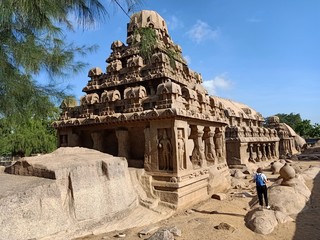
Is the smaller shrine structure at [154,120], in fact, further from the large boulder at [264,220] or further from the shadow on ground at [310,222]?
the shadow on ground at [310,222]

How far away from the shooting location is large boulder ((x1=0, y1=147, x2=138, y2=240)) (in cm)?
420

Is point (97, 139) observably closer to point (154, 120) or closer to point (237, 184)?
point (154, 120)

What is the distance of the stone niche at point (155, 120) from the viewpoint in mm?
7633

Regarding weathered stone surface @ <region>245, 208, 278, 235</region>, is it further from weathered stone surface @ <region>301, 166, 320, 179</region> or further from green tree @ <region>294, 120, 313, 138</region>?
green tree @ <region>294, 120, 313, 138</region>

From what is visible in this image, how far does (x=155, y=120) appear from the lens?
25.8 ft

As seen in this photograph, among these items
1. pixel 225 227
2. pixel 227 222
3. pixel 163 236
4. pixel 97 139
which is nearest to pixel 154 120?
pixel 97 139

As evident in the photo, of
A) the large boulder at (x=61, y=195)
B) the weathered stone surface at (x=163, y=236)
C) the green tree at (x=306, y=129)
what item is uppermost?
the green tree at (x=306, y=129)

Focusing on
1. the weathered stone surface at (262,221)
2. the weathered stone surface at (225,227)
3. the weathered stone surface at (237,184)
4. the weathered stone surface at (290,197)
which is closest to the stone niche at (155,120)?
the weathered stone surface at (237,184)

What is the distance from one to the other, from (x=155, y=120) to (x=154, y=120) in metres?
0.03

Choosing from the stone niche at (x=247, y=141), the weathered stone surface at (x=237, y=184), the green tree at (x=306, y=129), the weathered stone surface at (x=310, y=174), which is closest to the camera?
the weathered stone surface at (x=237, y=184)

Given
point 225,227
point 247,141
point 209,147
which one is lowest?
point 225,227

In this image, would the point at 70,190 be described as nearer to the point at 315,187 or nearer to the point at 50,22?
the point at 50,22

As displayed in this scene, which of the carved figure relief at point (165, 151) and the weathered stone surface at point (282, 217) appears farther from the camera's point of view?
the carved figure relief at point (165, 151)

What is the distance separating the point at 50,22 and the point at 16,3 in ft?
3.20
